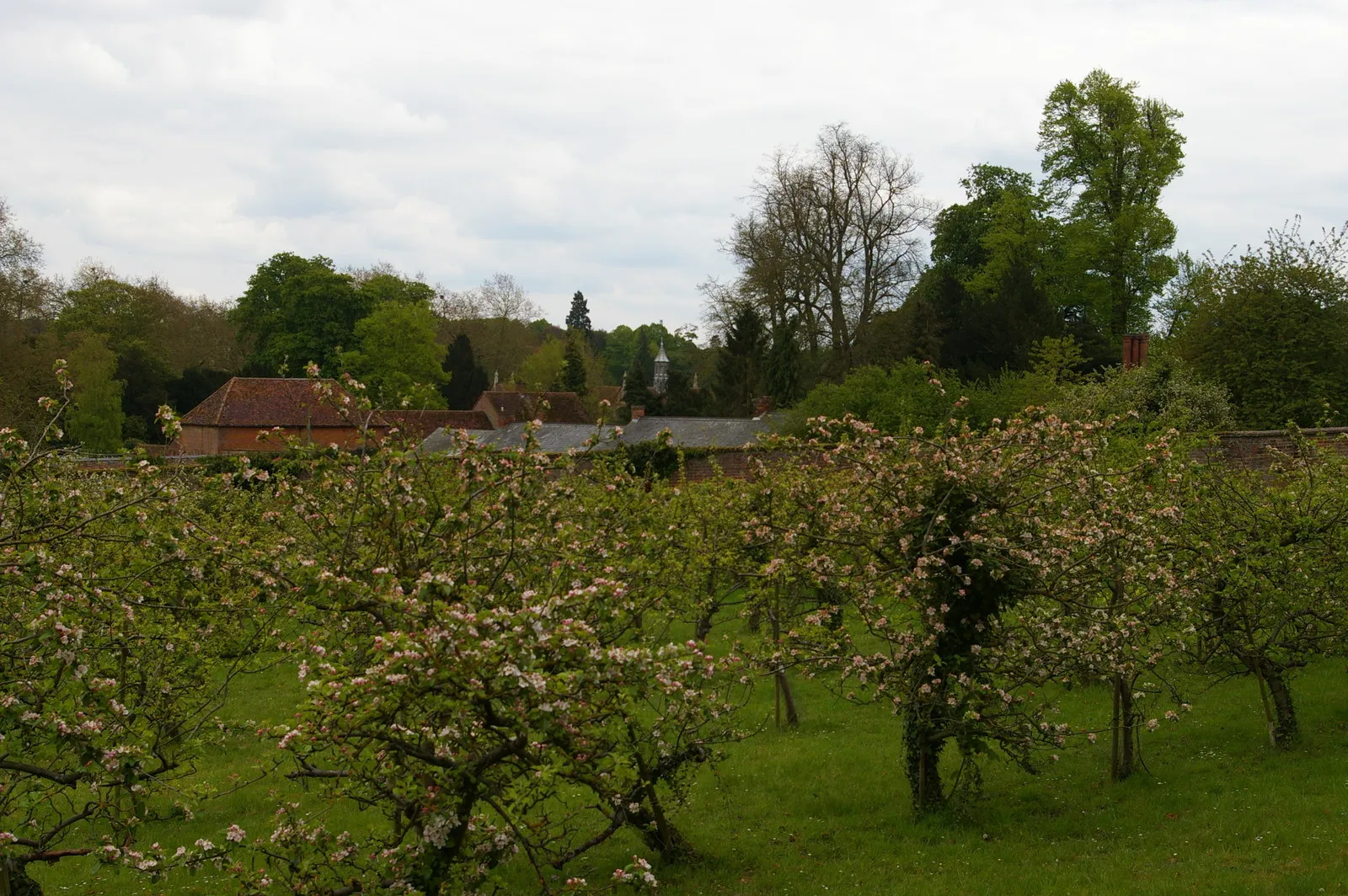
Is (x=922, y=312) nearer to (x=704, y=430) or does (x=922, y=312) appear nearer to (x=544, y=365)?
(x=704, y=430)

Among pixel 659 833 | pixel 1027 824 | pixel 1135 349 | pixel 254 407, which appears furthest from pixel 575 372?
pixel 659 833

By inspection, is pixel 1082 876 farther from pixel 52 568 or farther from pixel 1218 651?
pixel 52 568

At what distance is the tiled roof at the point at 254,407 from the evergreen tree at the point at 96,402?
3464 mm

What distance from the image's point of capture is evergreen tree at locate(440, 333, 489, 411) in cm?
8150

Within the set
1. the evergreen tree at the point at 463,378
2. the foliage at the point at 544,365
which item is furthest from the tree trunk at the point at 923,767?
the evergreen tree at the point at 463,378

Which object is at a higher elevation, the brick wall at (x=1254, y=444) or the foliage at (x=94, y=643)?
the brick wall at (x=1254, y=444)

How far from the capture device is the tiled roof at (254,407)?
58.6 meters

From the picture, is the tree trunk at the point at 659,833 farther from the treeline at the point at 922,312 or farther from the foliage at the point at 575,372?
the foliage at the point at 575,372

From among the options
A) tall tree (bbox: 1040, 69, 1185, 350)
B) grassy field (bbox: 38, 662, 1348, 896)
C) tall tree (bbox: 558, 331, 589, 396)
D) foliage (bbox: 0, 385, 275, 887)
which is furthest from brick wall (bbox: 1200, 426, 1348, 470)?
tall tree (bbox: 558, 331, 589, 396)

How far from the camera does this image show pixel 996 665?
10.2 meters

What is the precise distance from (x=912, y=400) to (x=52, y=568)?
90.5 feet

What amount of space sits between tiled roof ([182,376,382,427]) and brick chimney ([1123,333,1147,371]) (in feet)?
129

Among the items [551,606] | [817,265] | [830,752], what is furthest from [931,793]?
[817,265]

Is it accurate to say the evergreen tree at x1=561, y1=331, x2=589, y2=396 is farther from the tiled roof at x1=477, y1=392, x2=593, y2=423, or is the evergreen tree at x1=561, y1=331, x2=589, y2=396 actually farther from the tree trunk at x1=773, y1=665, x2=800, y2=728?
the tree trunk at x1=773, y1=665, x2=800, y2=728
